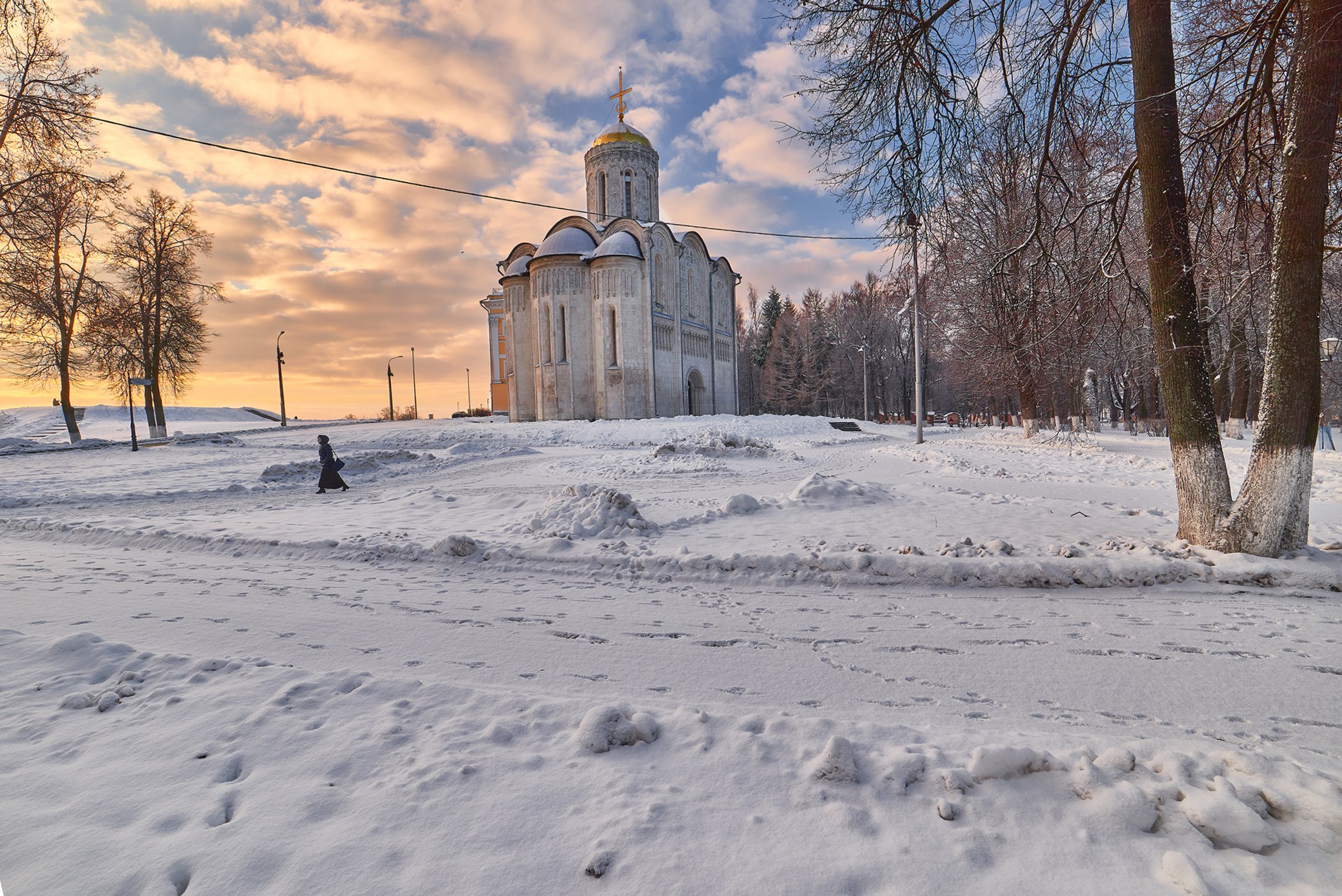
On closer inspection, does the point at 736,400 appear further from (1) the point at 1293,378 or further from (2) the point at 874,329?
(1) the point at 1293,378

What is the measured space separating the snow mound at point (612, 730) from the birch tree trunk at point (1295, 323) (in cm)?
601

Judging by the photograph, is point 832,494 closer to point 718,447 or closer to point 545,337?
point 718,447

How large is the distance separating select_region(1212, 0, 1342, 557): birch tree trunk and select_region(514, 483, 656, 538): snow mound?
6012 mm

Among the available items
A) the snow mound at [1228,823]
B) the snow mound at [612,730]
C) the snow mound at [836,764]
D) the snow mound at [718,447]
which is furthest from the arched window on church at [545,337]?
the snow mound at [1228,823]

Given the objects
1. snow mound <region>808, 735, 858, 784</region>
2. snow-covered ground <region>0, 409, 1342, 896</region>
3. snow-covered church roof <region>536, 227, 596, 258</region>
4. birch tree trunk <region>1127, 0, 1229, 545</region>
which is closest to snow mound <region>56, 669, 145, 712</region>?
snow-covered ground <region>0, 409, 1342, 896</region>

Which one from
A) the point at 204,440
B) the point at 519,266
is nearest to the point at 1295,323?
the point at 204,440

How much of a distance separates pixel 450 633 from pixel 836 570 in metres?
3.46

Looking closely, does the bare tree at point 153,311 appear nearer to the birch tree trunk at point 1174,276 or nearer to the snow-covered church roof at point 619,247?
the snow-covered church roof at point 619,247

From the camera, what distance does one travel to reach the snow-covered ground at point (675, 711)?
1861 millimetres

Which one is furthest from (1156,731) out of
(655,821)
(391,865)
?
Answer: (391,865)

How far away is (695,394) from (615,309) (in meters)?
9.99

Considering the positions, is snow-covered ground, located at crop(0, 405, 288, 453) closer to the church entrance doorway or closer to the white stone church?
the white stone church

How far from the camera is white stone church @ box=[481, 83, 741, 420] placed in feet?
111

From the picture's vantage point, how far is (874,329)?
48156mm
